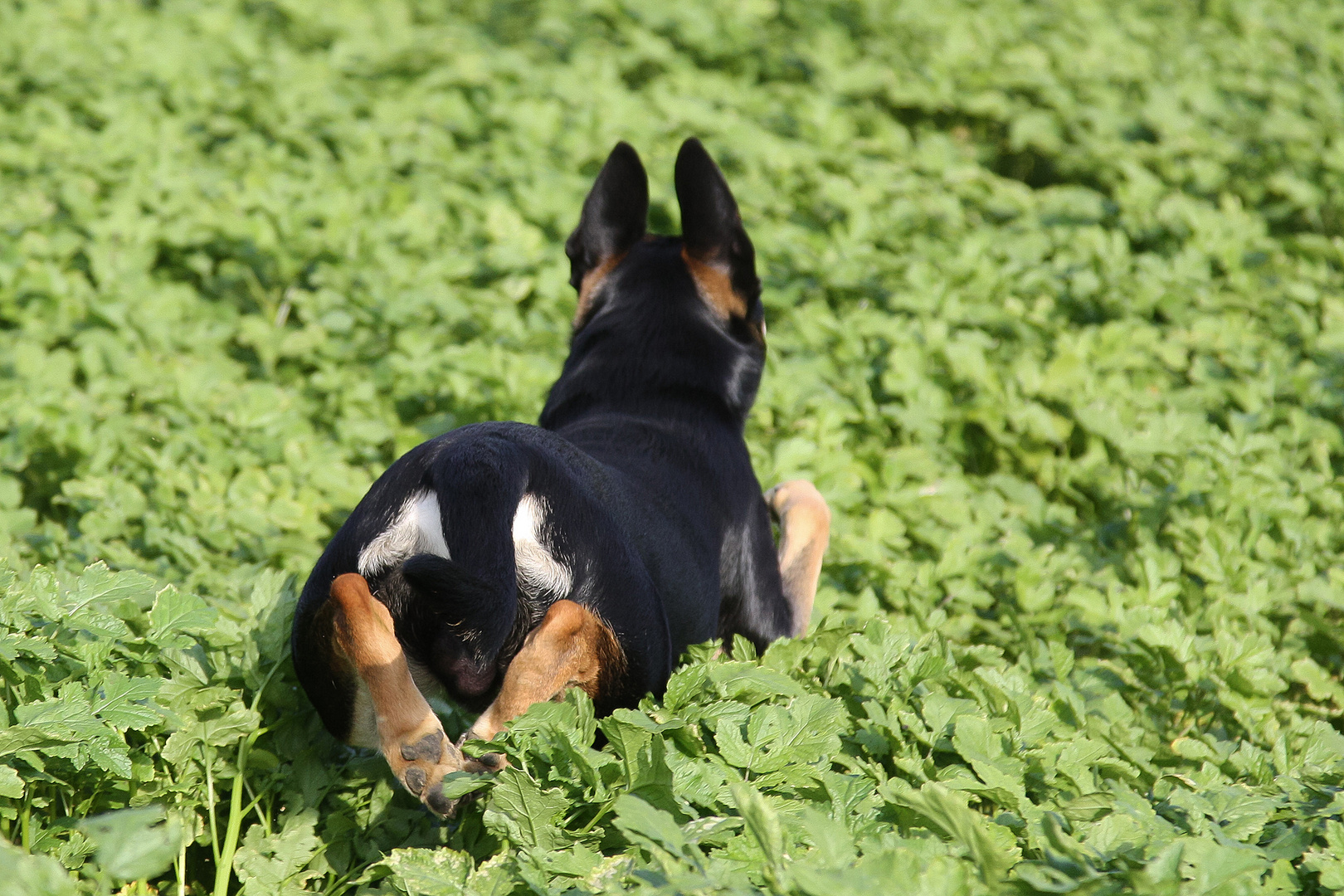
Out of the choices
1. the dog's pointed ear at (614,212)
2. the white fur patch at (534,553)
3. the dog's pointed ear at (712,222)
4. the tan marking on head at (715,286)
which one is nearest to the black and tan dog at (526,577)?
the white fur patch at (534,553)

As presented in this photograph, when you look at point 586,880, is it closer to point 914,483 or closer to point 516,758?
point 516,758

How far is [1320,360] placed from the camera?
5.27 meters

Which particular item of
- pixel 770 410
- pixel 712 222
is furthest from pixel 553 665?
pixel 770 410

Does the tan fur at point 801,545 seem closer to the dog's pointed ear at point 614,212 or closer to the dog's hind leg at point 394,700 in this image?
the dog's pointed ear at point 614,212

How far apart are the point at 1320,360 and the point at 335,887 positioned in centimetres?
479

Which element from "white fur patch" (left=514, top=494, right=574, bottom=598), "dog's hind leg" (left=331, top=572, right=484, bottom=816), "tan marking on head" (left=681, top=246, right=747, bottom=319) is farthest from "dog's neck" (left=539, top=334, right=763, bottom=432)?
"dog's hind leg" (left=331, top=572, right=484, bottom=816)

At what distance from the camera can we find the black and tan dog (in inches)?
95.3

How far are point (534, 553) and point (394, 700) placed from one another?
1.42ft

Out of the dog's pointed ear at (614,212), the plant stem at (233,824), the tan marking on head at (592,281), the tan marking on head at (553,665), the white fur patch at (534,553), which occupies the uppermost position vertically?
the dog's pointed ear at (614,212)

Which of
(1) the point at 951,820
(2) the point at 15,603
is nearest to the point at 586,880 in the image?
(1) the point at 951,820

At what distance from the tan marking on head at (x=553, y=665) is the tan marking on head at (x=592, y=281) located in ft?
5.62

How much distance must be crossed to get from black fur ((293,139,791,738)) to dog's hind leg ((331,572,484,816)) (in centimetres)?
9

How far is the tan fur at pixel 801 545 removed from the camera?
12.4 ft

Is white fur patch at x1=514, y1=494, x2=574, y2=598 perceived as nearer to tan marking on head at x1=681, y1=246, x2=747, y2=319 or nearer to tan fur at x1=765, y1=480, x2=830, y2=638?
tan fur at x1=765, y1=480, x2=830, y2=638
